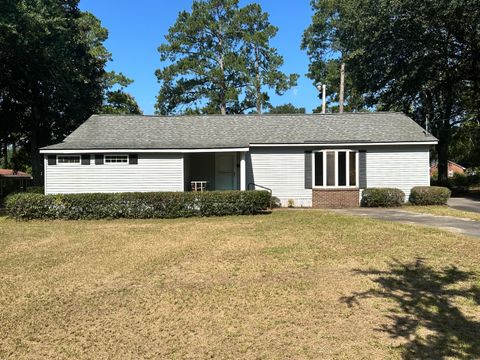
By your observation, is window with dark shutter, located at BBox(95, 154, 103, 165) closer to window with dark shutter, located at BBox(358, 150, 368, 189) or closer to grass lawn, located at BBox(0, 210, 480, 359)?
grass lawn, located at BBox(0, 210, 480, 359)

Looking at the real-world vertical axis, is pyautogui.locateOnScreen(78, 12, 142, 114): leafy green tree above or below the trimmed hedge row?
above

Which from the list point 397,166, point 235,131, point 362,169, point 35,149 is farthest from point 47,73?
point 397,166

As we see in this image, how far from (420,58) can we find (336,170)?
36.0ft

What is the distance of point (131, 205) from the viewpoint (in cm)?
1396

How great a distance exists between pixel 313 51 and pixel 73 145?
3418 cm

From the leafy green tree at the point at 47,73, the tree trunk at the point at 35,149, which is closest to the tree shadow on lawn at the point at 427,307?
the leafy green tree at the point at 47,73

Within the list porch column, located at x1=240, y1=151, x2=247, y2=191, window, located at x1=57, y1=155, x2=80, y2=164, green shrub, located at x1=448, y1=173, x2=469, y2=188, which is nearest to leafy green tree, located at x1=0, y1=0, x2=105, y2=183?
window, located at x1=57, y1=155, x2=80, y2=164

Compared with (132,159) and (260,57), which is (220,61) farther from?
(132,159)

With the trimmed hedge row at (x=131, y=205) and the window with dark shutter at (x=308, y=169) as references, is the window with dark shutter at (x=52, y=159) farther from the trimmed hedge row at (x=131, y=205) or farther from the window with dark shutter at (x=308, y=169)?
the window with dark shutter at (x=308, y=169)

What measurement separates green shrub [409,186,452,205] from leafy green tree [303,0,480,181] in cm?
937

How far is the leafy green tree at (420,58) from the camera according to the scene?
69.9 ft

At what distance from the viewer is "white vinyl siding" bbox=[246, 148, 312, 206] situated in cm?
1758

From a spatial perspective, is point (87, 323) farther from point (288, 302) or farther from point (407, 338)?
point (407, 338)

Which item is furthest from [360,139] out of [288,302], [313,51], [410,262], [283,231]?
[313,51]
